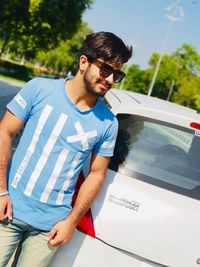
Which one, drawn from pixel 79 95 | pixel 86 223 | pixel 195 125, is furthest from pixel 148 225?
pixel 79 95

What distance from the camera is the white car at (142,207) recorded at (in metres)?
2.87

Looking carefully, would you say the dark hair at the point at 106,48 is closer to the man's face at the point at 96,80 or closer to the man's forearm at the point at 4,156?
the man's face at the point at 96,80

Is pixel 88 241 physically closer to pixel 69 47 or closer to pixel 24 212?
pixel 24 212

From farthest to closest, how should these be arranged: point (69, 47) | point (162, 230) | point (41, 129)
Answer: point (69, 47) < point (162, 230) < point (41, 129)

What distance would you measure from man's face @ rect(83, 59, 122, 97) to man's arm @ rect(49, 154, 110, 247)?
38 cm

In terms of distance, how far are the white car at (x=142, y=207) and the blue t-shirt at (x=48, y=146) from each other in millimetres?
333

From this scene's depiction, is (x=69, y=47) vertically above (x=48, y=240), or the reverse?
(x=69, y=47)

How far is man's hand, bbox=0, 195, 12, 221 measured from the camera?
2.63 m

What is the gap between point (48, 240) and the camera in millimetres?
2736

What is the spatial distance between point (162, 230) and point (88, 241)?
0.47m

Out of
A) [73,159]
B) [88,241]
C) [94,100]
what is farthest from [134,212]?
[94,100]

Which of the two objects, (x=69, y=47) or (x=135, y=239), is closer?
(x=135, y=239)

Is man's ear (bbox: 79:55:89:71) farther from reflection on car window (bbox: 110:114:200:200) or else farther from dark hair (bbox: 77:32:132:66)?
reflection on car window (bbox: 110:114:200:200)

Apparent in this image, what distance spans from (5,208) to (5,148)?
1.09 ft
